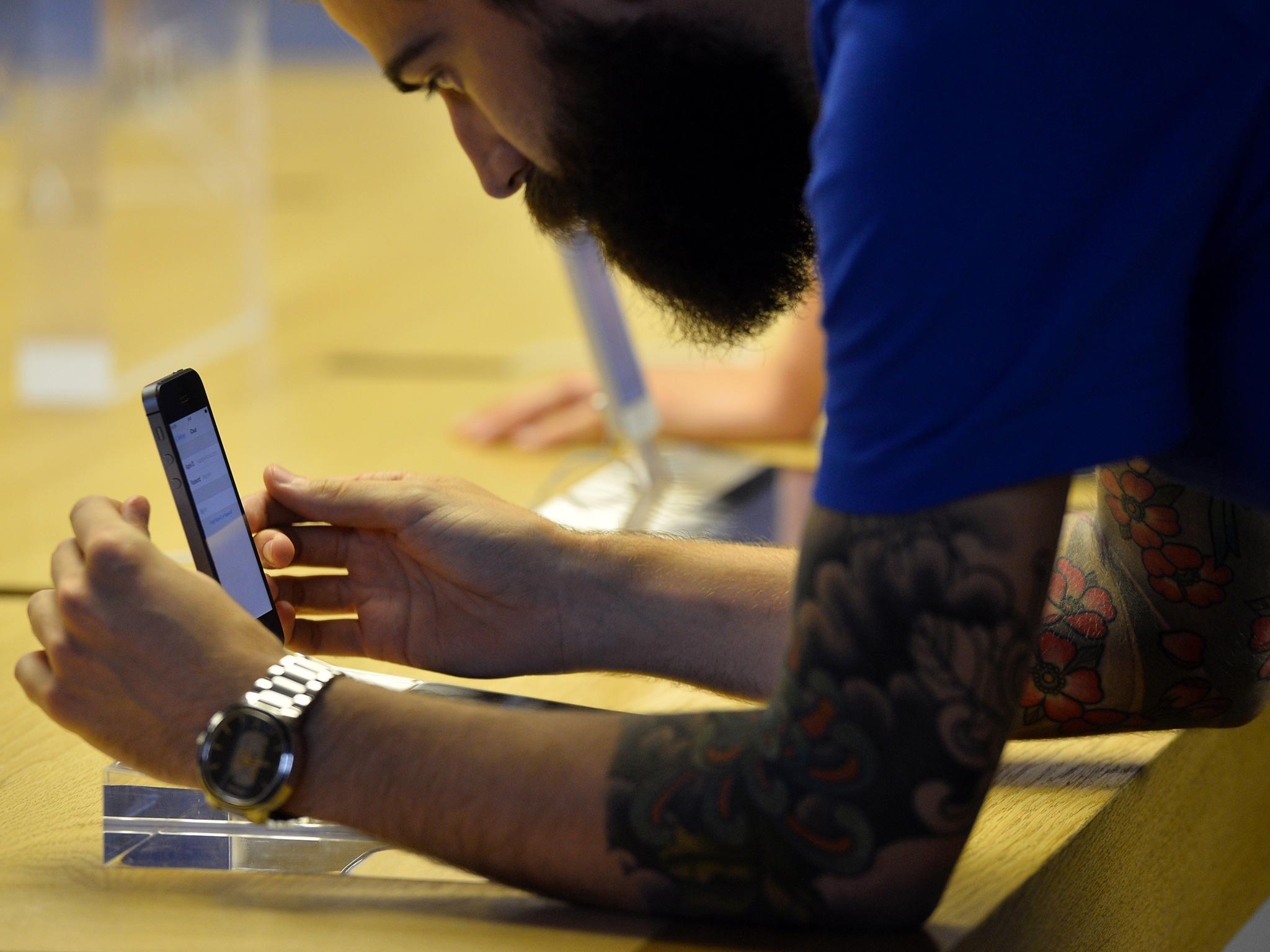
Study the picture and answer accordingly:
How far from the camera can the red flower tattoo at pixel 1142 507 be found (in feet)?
2.92

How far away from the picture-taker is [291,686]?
679mm

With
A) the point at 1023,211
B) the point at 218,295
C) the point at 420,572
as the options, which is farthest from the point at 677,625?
the point at 218,295

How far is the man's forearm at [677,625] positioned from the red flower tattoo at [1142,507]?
8.2 inches

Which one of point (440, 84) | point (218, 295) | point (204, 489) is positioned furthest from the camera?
point (218, 295)

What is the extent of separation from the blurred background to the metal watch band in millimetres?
620

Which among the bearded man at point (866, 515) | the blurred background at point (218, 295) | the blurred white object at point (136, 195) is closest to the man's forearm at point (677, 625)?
the bearded man at point (866, 515)

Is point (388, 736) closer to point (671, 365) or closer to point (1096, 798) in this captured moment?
point (1096, 798)

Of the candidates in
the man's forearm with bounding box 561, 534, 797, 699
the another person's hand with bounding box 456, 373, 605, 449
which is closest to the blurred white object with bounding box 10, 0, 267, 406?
the another person's hand with bounding box 456, 373, 605, 449

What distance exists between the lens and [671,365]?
5.83 feet

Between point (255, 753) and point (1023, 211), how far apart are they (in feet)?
1.29

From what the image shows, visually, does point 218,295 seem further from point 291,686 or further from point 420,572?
point 291,686

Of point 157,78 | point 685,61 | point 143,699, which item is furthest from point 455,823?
point 157,78

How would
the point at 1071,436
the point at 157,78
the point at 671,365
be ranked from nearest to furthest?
the point at 1071,436, the point at 671,365, the point at 157,78

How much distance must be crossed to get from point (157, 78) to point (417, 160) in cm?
110
